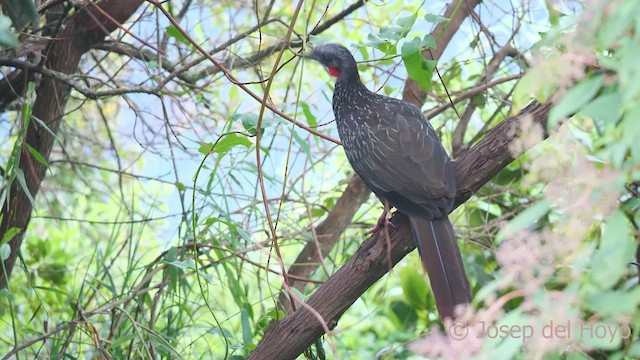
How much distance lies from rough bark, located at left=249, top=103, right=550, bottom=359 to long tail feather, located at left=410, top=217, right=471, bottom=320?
87 millimetres

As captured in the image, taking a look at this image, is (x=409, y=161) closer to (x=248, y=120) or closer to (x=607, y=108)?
(x=248, y=120)

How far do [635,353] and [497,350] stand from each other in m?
0.16

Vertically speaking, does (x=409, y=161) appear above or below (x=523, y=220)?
above

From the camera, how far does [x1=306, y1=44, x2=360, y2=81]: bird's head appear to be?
2707 mm

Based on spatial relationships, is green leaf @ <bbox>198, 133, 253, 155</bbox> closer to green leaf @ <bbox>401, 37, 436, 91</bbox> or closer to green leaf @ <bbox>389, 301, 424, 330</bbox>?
green leaf @ <bbox>401, 37, 436, 91</bbox>

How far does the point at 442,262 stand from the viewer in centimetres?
196

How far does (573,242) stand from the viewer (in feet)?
2.89

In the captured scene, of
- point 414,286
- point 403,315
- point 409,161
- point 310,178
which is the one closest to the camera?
point 409,161

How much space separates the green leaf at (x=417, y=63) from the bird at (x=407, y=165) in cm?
19

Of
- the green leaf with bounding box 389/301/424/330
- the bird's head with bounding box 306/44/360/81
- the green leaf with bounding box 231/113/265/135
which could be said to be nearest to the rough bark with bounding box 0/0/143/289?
the bird's head with bounding box 306/44/360/81

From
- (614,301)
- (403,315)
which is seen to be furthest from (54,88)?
(614,301)

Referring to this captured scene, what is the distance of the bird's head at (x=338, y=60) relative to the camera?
8.88ft

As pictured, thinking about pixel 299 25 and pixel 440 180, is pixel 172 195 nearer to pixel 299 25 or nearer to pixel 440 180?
pixel 299 25

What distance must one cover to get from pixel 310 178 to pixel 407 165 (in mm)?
1783
